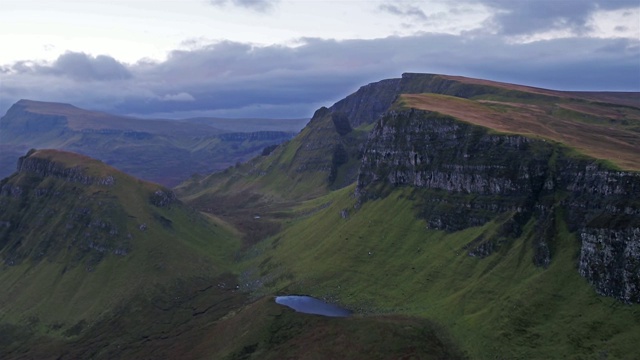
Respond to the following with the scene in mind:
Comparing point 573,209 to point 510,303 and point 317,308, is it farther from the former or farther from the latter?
point 317,308

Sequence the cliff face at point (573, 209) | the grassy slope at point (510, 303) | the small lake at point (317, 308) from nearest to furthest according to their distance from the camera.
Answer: the grassy slope at point (510, 303) < the cliff face at point (573, 209) < the small lake at point (317, 308)

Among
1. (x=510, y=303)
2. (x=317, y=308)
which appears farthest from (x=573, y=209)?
(x=317, y=308)

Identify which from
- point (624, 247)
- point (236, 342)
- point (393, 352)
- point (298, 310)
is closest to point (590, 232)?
point (624, 247)

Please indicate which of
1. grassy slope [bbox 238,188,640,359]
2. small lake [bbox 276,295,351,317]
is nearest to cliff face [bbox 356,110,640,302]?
grassy slope [bbox 238,188,640,359]

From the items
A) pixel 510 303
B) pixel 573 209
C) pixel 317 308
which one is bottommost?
pixel 317 308

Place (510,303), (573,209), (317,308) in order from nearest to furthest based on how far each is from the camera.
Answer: (510,303) → (573,209) → (317,308)

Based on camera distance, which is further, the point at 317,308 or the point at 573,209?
the point at 317,308

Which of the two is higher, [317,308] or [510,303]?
[510,303]

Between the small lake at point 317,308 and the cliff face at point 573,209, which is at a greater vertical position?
the cliff face at point 573,209

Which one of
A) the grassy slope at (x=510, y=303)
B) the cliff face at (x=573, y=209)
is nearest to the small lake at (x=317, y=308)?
the grassy slope at (x=510, y=303)

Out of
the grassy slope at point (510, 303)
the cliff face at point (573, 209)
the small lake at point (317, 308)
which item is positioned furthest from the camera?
the small lake at point (317, 308)

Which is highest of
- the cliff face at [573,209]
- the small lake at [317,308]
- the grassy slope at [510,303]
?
the cliff face at [573,209]

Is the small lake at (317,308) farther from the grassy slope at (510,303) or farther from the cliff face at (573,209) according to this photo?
the cliff face at (573,209)

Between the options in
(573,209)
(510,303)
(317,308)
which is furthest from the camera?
(317,308)
